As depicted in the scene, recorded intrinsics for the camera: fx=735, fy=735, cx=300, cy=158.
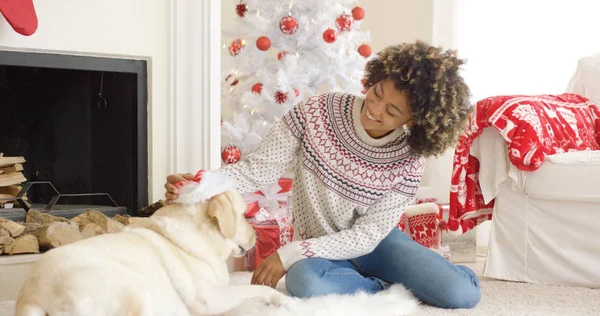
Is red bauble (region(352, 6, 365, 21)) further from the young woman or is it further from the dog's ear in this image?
the dog's ear

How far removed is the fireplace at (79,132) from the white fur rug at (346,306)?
1.00 metres

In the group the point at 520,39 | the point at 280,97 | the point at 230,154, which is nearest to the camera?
the point at 230,154

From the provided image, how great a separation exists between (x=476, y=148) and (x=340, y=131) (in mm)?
914

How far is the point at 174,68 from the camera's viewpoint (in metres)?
2.70

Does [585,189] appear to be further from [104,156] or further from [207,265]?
[104,156]

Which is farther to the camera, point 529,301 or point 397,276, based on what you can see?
point 529,301

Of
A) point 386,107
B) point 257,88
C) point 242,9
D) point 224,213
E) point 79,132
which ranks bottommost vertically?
point 224,213

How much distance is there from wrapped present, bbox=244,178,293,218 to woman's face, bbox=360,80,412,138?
118 cm

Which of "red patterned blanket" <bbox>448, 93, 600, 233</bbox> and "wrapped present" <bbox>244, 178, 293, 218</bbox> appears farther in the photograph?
"wrapped present" <bbox>244, 178, 293, 218</bbox>

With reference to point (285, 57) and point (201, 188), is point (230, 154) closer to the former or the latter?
point (285, 57)

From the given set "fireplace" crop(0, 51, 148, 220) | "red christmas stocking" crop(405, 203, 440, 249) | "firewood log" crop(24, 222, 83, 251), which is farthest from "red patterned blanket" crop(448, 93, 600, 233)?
"firewood log" crop(24, 222, 83, 251)

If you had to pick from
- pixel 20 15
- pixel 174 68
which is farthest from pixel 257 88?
pixel 20 15

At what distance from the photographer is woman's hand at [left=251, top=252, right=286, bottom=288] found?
2039mm

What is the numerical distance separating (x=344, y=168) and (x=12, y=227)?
1.08 metres
